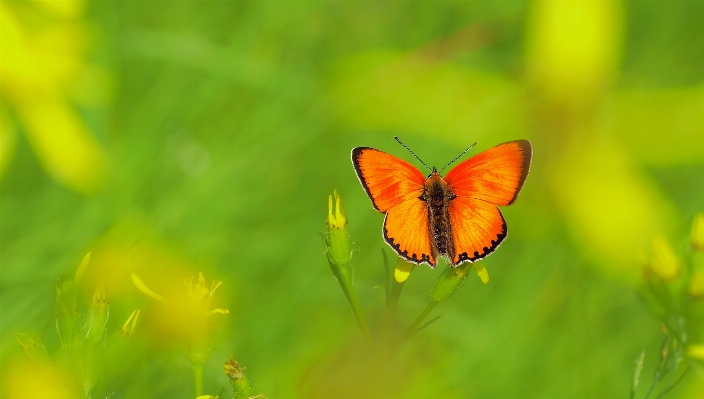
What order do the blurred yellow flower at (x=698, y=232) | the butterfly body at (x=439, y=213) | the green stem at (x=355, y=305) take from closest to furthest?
the green stem at (x=355, y=305) < the butterfly body at (x=439, y=213) < the blurred yellow flower at (x=698, y=232)

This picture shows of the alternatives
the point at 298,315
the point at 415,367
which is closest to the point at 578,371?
the point at 415,367

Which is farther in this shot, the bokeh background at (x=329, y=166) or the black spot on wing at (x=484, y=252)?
the bokeh background at (x=329, y=166)

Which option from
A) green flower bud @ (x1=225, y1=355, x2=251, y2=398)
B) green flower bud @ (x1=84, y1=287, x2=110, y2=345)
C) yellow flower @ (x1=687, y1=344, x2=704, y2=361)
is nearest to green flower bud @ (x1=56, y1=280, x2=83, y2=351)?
green flower bud @ (x1=84, y1=287, x2=110, y2=345)

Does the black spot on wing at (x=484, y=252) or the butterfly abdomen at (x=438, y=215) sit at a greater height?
the butterfly abdomen at (x=438, y=215)

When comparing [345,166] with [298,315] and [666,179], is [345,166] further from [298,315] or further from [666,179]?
[666,179]

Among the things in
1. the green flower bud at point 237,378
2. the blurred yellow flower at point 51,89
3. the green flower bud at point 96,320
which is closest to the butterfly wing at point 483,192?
the green flower bud at point 237,378

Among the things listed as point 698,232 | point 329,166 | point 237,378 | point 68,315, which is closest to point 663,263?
point 698,232

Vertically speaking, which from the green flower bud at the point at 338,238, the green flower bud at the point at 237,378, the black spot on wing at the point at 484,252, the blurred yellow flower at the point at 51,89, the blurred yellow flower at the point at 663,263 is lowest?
the blurred yellow flower at the point at 663,263

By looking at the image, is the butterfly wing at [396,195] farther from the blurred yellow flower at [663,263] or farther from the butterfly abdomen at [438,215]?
the blurred yellow flower at [663,263]

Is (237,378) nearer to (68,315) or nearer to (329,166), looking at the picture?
(68,315)
